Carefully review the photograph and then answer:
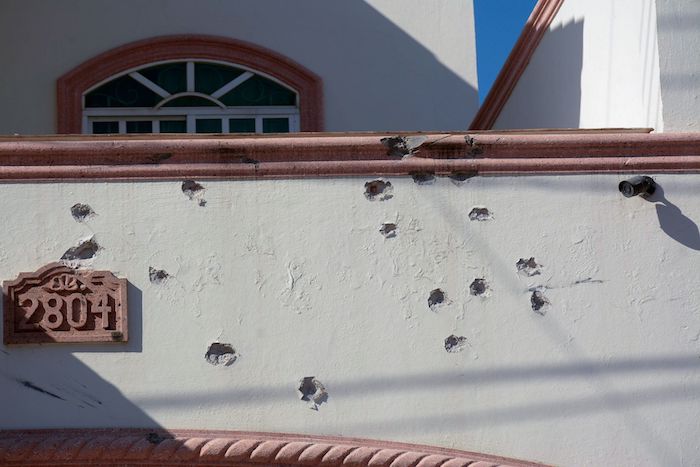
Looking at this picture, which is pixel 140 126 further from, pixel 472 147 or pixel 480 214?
pixel 480 214

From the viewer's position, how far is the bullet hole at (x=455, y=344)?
7.14 metres

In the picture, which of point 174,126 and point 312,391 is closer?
point 312,391

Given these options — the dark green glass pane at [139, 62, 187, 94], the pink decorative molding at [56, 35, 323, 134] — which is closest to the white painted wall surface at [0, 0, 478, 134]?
the pink decorative molding at [56, 35, 323, 134]

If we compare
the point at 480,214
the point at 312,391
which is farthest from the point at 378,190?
the point at 312,391

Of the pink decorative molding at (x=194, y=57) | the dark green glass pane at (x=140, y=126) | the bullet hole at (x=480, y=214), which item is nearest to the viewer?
the bullet hole at (x=480, y=214)

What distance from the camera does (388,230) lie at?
730cm

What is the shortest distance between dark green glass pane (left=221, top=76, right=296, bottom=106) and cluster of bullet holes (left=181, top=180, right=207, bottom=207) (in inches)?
168

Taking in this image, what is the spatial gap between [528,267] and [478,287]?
29 cm

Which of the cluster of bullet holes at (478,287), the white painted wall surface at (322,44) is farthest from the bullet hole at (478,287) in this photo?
the white painted wall surface at (322,44)

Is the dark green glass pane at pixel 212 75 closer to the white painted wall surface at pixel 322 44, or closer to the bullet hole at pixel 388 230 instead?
the white painted wall surface at pixel 322 44

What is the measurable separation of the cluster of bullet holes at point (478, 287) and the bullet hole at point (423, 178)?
1.94 ft

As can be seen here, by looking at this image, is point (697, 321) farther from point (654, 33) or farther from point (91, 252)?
point (91, 252)

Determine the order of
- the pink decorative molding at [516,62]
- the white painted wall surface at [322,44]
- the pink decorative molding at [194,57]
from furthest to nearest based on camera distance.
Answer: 1. the white painted wall surface at [322,44]
2. the pink decorative molding at [194,57]
3. the pink decorative molding at [516,62]

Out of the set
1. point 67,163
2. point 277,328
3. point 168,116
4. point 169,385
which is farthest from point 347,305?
point 168,116
